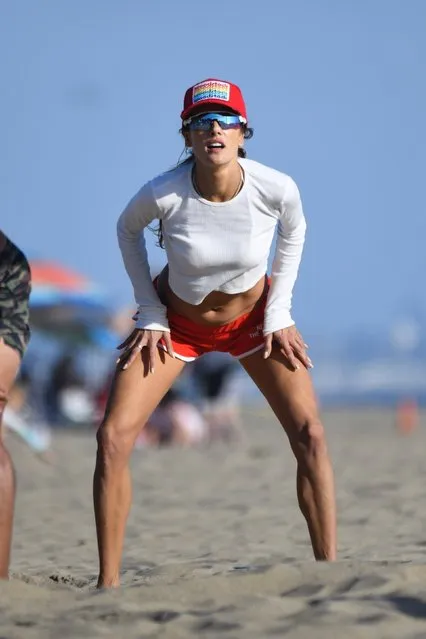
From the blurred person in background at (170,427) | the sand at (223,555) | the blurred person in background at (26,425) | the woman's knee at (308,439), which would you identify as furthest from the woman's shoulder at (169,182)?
the blurred person in background at (170,427)

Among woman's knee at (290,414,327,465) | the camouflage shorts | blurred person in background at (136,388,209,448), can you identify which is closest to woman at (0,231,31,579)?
the camouflage shorts

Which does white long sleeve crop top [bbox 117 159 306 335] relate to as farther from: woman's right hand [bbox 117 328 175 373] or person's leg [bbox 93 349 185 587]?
person's leg [bbox 93 349 185 587]

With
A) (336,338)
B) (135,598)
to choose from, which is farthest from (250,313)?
(336,338)

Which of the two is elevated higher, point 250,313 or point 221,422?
point 221,422

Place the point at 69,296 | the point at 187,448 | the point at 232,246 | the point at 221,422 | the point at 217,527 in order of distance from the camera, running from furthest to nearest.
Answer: the point at 69,296
the point at 221,422
the point at 187,448
the point at 217,527
the point at 232,246

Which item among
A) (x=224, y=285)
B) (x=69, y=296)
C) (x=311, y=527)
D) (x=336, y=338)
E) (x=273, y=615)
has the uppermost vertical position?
(x=336, y=338)

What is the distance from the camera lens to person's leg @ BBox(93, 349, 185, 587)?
4.87m

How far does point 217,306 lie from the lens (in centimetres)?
506

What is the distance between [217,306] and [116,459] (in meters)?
0.74

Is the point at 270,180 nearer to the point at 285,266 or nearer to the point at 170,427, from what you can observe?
the point at 285,266

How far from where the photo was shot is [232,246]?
4875 mm

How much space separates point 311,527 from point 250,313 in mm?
901

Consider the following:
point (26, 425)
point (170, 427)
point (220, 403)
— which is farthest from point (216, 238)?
point (220, 403)

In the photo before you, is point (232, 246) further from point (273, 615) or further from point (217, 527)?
point (217, 527)
